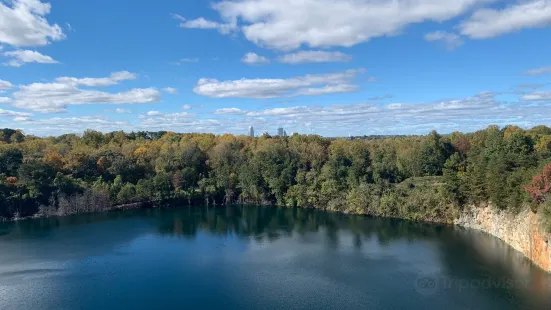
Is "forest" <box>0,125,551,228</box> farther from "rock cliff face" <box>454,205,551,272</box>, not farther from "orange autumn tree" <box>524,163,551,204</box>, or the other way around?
"orange autumn tree" <box>524,163,551,204</box>

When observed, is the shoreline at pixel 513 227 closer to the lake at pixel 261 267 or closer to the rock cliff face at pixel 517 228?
the rock cliff face at pixel 517 228

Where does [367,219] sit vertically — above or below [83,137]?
below

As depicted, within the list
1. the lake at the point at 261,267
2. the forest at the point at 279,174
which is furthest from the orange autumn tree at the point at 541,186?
the forest at the point at 279,174

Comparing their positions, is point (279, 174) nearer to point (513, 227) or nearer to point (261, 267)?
point (261, 267)

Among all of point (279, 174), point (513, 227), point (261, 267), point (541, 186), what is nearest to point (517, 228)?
point (513, 227)

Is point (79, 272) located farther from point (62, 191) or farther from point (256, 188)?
point (256, 188)

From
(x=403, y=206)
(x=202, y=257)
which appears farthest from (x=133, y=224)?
(x=403, y=206)

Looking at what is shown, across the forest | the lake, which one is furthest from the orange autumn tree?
the forest
